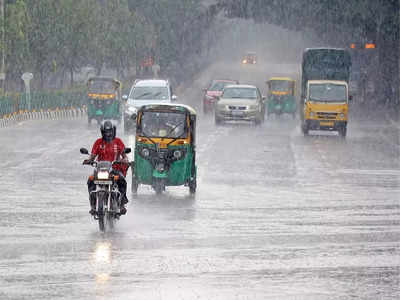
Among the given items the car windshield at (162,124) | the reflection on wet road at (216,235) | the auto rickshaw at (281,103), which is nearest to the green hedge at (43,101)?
the auto rickshaw at (281,103)

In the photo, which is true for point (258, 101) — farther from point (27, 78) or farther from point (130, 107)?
point (27, 78)

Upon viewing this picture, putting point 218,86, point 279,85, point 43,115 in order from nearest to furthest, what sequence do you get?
point 43,115, point 279,85, point 218,86

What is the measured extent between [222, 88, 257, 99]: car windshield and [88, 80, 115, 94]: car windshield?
489cm

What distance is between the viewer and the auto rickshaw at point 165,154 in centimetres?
2006

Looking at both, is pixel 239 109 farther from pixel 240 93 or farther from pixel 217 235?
pixel 217 235

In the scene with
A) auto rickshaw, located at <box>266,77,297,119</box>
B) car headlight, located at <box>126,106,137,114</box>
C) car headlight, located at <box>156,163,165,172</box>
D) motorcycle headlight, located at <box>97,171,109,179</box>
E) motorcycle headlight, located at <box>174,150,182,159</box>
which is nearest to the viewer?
motorcycle headlight, located at <box>97,171,109,179</box>

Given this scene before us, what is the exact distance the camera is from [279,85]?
2477 inches

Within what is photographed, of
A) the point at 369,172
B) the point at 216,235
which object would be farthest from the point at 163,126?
the point at 369,172

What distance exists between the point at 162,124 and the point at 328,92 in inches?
882

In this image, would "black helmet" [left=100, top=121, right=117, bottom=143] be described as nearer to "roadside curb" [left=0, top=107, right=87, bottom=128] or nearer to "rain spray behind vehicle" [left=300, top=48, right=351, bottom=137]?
"rain spray behind vehicle" [left=300, top=48, right=351, bottom=137]

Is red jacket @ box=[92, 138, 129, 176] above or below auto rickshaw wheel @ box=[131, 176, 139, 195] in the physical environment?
above

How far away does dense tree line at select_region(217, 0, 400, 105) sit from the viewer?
70.8 m

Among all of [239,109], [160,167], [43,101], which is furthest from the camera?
[43,101]

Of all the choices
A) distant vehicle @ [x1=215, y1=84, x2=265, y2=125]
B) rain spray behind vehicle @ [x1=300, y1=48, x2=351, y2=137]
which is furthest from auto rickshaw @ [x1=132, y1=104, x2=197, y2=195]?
distant vehicle @ [x1=215, y1=84, x2=265, y2=125]
